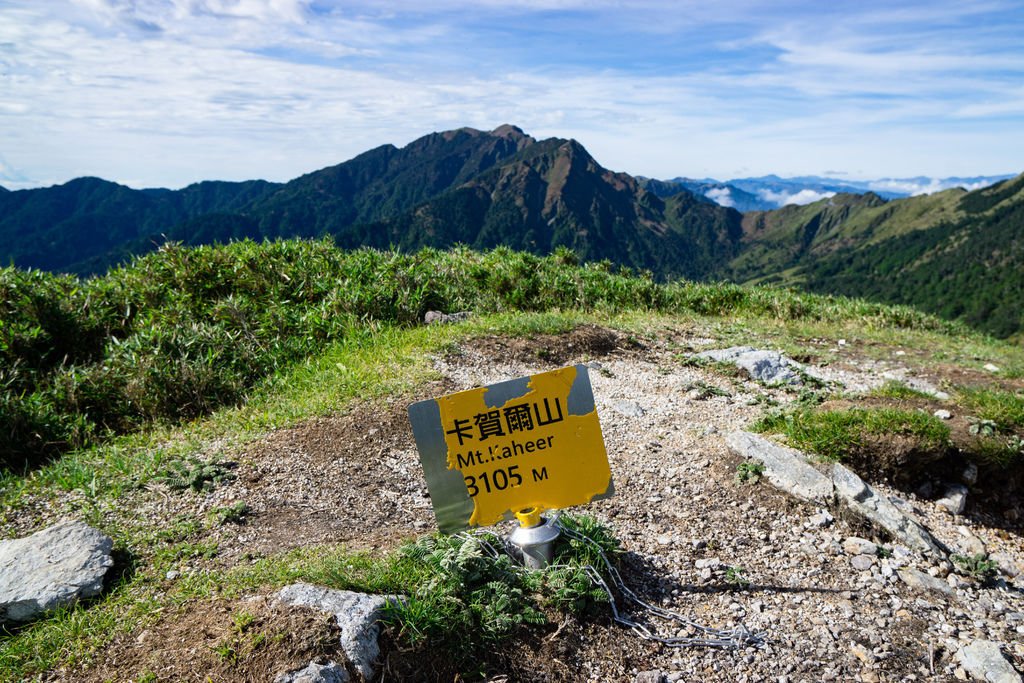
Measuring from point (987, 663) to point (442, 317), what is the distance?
22.5ft

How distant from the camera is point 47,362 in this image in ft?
24.5

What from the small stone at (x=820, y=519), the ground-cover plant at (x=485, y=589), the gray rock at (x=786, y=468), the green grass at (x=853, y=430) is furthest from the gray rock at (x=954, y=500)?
the ground-cover plant at (x=485, y=589)

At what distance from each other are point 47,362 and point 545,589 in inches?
270

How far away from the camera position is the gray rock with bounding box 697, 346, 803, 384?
7.54 metres

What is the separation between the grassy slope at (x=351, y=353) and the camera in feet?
11.1

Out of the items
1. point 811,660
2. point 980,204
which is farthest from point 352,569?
point 980,204

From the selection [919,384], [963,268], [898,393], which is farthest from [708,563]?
[963,268]

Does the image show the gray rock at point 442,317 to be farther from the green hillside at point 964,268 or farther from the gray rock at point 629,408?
the green hillside at point 964,268

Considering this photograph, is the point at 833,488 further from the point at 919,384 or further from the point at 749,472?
the point at 919,384

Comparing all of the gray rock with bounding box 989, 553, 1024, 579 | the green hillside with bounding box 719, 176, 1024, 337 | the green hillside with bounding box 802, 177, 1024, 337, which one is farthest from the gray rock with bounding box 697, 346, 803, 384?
the green hillside with bounding box 802, 177, 1024, 337

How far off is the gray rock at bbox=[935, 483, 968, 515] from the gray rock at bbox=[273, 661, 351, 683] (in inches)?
191

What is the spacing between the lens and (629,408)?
21.2 ft

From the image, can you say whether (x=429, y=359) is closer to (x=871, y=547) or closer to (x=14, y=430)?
(x=14, y=430)

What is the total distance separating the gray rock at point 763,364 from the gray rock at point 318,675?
5949 mm
